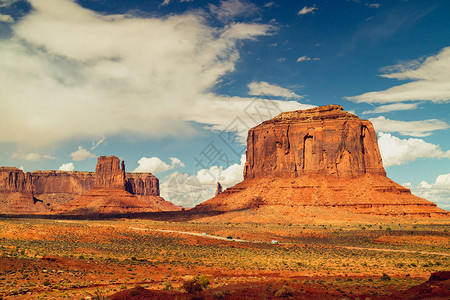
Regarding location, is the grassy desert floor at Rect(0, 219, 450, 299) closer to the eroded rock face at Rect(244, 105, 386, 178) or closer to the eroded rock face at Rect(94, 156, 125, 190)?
the eroded rock face at Rect(244, 105, 386, 178)

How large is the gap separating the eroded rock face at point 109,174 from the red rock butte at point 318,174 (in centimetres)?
8221

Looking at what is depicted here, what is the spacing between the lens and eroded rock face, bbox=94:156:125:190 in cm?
18300

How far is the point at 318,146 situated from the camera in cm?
10669

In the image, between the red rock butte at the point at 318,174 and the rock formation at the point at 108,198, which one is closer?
the red rock butte at the point at 318,174

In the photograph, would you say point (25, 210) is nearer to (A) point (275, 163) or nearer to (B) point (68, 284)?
(A) point (275, 163)

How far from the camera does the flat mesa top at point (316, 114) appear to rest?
107938mm

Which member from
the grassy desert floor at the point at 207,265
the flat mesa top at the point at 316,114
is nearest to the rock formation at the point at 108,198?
the flat mesa top at the point at 316,114

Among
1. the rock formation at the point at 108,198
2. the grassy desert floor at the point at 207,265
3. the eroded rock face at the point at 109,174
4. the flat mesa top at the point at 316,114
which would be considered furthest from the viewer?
the eroded rock face at the point at 109,174

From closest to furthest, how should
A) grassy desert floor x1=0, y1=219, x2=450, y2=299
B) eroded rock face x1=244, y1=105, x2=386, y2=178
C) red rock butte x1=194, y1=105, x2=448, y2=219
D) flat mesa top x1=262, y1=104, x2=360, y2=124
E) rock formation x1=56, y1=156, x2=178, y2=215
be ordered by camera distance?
1. grassy desert floor x1=0, y1=219, x2=450, y2=299
2. red rock butte x1=194, y1=105, x2=448, y2=219
3. eroded rock face x1=244, y1=105, x2=386, y2=178
4. flat mesa top x1=262, y1=104, x2=360, y2=124
5. rock formation x1=56, y1=156, x2=178, y2=215

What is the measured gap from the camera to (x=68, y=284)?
67.0 feet

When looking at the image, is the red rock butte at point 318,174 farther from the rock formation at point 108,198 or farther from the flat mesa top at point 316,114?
the rock formation at point 108,198

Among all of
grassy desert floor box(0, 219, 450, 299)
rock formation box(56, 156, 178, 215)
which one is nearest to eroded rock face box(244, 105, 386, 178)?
grassy desert floor box(0, 219, 450, 299)

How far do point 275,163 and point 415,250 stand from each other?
74.2m

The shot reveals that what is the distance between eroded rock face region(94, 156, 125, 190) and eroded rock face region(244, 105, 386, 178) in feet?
288
